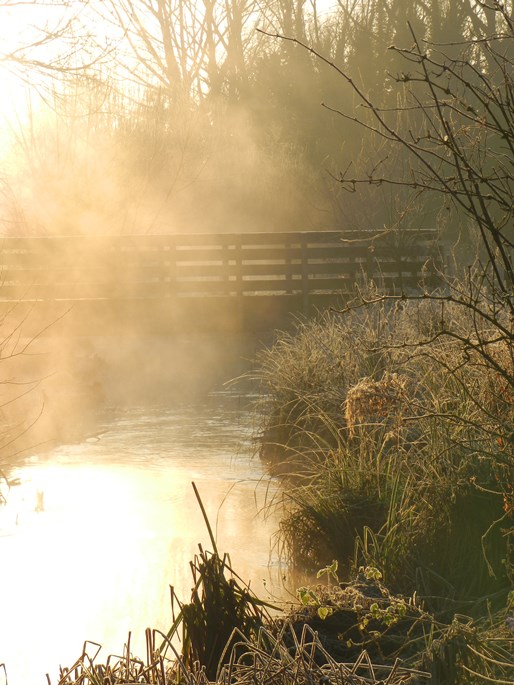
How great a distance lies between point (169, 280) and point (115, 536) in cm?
1124

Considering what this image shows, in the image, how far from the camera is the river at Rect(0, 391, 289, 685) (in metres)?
5.03

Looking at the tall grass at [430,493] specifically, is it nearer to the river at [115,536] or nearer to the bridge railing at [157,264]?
the river at [115,536]

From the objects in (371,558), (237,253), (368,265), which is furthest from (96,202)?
(371,558)

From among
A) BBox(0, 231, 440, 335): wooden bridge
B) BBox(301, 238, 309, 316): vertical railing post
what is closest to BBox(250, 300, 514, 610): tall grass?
A: BBox(301, 238, 309, 316): vertical railing post

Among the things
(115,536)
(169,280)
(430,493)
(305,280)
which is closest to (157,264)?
(169,280)

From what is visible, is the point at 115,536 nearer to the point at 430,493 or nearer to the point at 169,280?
the point at 430,493

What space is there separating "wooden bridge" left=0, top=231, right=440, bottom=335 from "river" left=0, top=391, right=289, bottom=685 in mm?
6514

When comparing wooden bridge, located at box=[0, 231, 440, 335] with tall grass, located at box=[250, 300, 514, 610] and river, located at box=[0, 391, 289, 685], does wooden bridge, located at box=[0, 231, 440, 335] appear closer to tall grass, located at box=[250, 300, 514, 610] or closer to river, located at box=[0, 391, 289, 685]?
river, located at box=[0, 391, 289, 685]

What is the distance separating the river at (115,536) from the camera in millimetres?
5029

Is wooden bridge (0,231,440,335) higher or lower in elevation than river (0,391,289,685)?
higher

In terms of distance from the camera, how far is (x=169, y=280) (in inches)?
696

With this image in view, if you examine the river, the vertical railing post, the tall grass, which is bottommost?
the river

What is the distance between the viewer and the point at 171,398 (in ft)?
44.3

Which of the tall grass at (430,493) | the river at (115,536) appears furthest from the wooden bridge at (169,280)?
the tall grass at (430,493)
